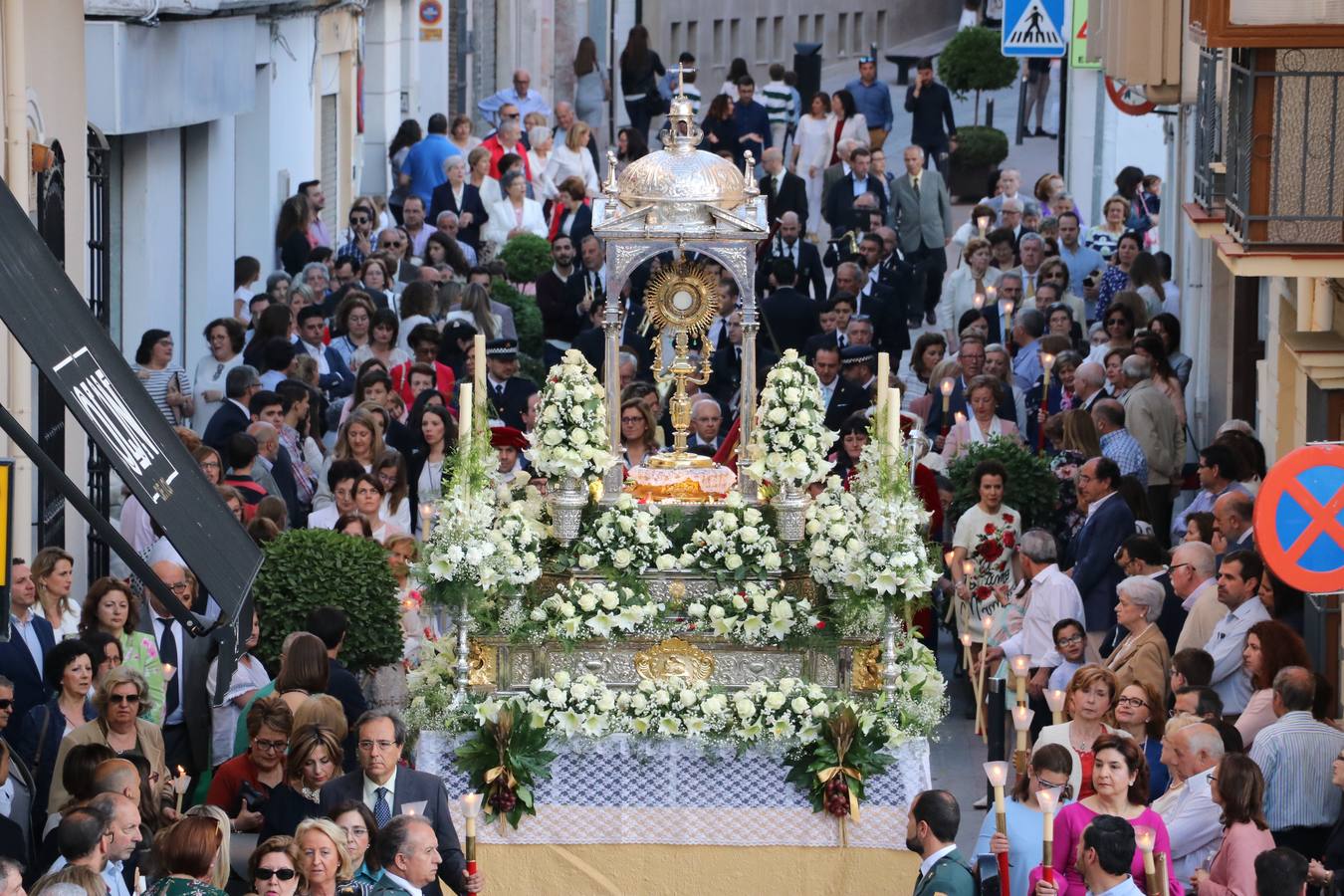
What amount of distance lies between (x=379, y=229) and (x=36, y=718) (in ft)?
45.7

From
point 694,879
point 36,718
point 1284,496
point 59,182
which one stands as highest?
point 59,182

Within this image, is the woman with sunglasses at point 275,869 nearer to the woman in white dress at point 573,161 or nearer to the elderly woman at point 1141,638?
the elderly woman at point 1141,638

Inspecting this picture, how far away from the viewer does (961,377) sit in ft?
68.0

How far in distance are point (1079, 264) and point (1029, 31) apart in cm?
208

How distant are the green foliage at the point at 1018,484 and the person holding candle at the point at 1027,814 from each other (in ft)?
18.3

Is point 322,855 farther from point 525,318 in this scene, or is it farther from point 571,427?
point 525,318

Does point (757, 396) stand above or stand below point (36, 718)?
above

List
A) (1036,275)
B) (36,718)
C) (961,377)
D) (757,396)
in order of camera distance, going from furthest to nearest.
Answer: (1036,275) → (961,377) → (757,396) → (36,718)

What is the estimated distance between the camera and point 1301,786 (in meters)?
12.5

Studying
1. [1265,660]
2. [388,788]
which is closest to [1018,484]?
[1265,660]

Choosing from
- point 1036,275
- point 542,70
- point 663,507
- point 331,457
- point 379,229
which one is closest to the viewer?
point 663,507

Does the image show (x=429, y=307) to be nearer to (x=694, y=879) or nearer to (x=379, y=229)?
(x=379, y=229)

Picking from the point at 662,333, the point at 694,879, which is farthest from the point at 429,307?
the point at 694,879

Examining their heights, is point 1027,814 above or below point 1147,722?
below
